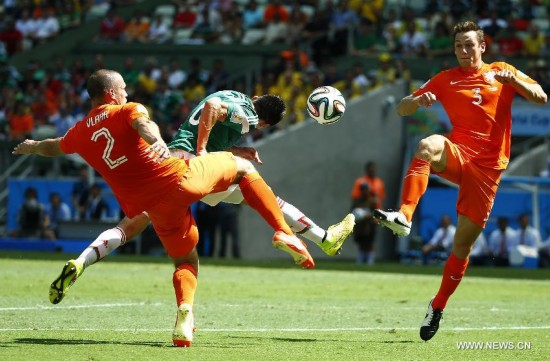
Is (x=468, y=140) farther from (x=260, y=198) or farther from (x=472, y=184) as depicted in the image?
(x=260, y=198)

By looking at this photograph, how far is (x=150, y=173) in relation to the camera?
32.3 ft

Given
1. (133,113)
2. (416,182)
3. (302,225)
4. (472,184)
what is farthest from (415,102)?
(133,113)

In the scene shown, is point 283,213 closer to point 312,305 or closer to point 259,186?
point 259,186

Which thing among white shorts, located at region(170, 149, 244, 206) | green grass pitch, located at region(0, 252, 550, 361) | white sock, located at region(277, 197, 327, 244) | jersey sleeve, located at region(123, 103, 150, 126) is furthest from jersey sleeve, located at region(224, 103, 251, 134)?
green grass pitch, located at region(0, 252, 550, 361)

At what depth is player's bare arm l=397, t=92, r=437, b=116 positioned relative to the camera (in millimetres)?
10648

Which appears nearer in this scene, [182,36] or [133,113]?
[133,113]

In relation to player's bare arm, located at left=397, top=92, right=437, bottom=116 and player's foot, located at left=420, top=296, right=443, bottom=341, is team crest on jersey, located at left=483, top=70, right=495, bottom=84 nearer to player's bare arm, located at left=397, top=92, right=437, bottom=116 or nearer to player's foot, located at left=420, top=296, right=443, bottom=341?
player's bare arm, located at left=397, top=92, right=437, bottom=116

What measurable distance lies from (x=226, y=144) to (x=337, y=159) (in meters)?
17.0

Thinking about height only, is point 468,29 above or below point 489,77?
above

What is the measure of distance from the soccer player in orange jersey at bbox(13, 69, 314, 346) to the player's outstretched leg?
0.66 meters

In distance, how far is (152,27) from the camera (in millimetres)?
34938

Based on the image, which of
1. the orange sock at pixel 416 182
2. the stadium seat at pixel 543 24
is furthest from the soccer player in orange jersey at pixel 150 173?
the stadium seat at pixel 543 24

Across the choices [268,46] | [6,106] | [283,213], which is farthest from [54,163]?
[283,213]

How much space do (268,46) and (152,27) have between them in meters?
4.66
